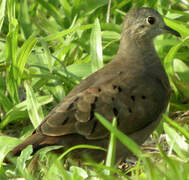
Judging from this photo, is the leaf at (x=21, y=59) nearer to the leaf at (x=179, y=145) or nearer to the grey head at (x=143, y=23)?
the grey head at (x=143, y=23)

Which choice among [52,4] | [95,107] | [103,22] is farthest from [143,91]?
[52,4]

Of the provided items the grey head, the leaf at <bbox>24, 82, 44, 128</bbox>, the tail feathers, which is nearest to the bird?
the tail feathers

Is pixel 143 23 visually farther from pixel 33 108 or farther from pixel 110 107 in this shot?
pixel 33 108

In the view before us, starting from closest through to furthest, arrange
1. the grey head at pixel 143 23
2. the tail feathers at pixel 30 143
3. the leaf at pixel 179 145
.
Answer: the leaf at pixel 179 145
the tail feathers at pixel 30 143
the grey head at pixel 143 23

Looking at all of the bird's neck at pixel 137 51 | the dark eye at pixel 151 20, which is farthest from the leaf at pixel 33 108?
the dark eye at pixel 151 20

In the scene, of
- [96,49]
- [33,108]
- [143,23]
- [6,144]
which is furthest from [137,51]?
[6,144]

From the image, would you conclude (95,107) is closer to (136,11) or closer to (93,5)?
(136,11)
